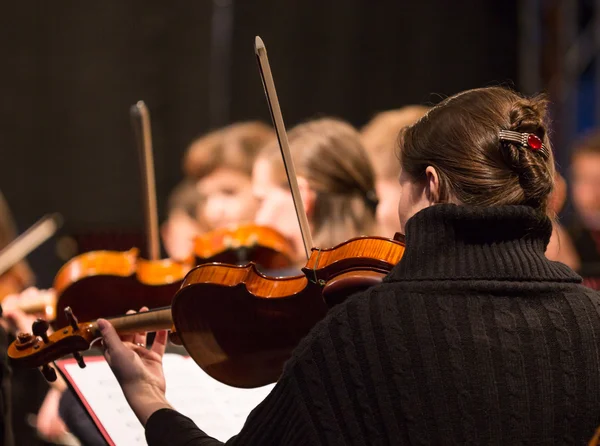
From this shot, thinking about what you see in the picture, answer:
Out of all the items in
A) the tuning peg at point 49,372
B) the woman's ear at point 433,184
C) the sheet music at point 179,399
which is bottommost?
the sheet music at point 179,399

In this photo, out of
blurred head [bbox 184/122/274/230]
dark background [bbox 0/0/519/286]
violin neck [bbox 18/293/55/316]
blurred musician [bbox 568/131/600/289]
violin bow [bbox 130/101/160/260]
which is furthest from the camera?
dark background [bbox 0/0/519/286]

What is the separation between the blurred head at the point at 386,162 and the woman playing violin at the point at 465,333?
3.73 ft

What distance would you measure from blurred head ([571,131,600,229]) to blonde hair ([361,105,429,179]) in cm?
163

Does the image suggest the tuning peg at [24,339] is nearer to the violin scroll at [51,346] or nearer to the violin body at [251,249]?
the violin scroll at [51,346]

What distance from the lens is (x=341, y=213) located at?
2.45m

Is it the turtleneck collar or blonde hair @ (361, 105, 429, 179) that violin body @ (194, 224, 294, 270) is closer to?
blonde hair @ (361, 105, 429, 179)

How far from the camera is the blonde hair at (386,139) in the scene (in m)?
2.68

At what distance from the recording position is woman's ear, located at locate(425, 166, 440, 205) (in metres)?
1.36

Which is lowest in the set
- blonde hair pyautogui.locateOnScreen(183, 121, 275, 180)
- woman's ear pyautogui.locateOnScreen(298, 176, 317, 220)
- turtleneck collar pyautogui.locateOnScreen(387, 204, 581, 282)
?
turtleneck collar pyautogui.locateOnScreen(387, 204, 581, 282)

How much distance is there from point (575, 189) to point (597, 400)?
10.8ft

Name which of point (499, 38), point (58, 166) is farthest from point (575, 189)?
point (58, 166)

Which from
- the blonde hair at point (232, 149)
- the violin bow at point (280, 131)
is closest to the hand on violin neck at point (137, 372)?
the violin bow at point (280, 131)

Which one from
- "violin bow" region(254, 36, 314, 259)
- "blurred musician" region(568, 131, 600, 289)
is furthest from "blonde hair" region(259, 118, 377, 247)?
"blurred musician" region(568, 131, 600, 289)

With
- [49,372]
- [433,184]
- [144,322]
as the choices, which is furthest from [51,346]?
[433,184]
